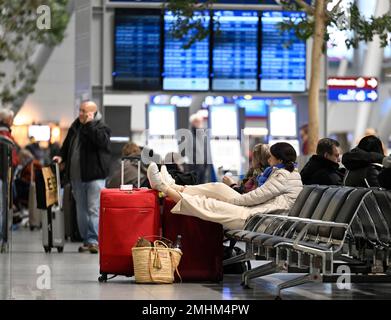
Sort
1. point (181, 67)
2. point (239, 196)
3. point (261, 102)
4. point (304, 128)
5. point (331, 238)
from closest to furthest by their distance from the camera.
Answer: point (331, 238) < point (239, 196) < point (304, 128) < point (181, 67) < point (261, 102)

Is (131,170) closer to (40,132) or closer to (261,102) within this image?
(261,102)

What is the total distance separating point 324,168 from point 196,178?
1.38 metres

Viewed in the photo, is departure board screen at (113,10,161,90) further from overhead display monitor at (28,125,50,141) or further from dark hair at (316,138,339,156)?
overhead display monitor at (28,125,50,141)

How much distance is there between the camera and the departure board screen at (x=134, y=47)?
792 inches

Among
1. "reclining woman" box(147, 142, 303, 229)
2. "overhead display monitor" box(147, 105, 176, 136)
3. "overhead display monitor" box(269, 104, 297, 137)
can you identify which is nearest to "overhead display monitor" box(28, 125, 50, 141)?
"overhead display monitor" box(147, 105, 176, 136)

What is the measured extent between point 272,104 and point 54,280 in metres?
10.6

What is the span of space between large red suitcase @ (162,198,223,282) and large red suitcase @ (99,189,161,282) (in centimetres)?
19

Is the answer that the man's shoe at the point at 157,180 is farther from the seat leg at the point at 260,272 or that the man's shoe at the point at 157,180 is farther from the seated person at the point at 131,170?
the seated person at the point at 131,170

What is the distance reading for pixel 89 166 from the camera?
1512 centimetres

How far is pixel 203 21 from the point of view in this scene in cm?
1984

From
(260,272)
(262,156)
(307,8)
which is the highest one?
(307,8)

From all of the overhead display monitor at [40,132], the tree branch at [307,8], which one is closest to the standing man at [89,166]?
the tree branch at [307,8]

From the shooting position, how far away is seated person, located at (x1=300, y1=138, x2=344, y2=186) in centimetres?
1233

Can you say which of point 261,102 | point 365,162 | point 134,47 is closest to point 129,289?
point 365,162
